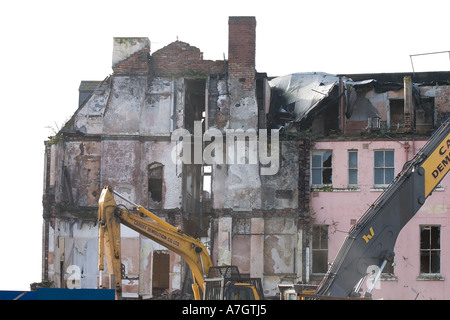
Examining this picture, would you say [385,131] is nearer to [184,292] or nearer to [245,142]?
[245,142]

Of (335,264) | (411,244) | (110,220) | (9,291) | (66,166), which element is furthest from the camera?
(66,166)

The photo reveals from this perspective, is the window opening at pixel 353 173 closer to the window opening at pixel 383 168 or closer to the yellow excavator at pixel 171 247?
the window opening at pixel 383 168

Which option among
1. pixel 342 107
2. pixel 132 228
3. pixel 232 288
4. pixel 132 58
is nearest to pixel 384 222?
pixel 232 288

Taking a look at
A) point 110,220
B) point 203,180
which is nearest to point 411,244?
point 203,180

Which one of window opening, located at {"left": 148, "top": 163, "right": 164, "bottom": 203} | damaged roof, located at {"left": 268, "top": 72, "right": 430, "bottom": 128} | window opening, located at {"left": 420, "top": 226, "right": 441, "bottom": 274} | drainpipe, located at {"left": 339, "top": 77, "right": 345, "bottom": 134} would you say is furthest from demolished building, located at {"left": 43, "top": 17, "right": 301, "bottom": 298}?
window opening, located at {"left": 420, "top": 226, "right": 441, "bottom": 274}

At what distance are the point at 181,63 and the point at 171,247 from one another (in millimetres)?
10586

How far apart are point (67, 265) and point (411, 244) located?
1261cm

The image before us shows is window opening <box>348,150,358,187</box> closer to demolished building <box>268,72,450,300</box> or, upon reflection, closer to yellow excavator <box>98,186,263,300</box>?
demolished building <box>268,72,450,300</box>

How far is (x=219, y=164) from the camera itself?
3067 centimetres

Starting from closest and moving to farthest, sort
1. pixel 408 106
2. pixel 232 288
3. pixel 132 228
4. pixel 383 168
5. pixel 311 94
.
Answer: pixel 232 288 < pixel 132 228 < pixel 383 168 < pixel 408 106 < pixel 311 94

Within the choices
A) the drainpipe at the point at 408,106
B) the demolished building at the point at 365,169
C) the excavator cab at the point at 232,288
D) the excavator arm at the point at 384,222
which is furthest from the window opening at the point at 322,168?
the excavator arm at the point at 384,222

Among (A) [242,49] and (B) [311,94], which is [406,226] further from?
(A) [242,49]

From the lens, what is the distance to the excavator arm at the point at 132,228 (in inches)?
872

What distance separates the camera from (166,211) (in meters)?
30.8
